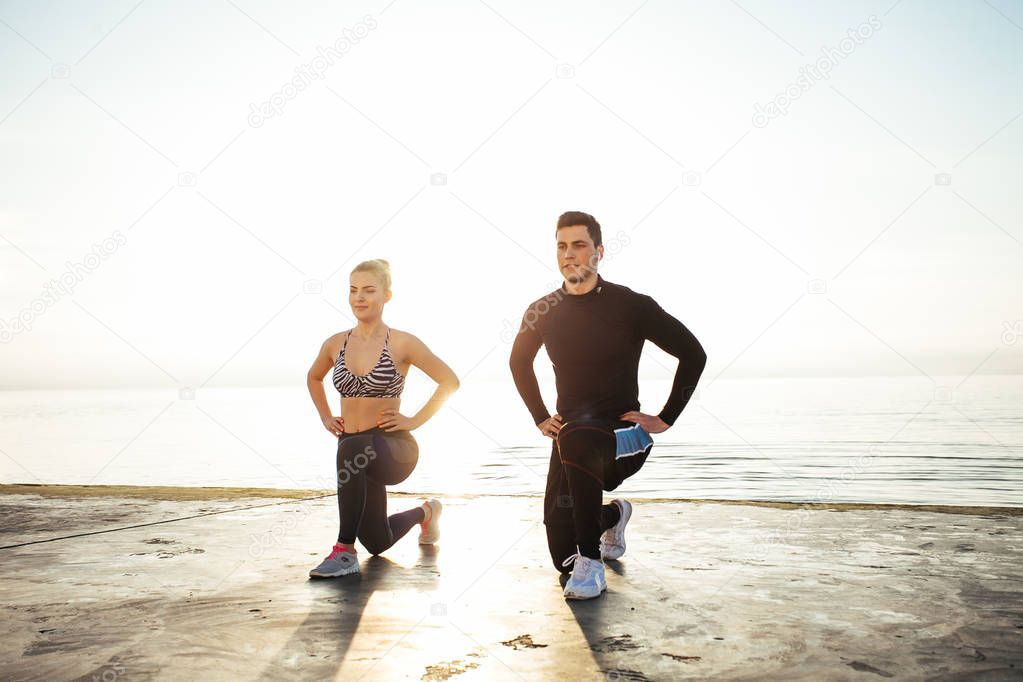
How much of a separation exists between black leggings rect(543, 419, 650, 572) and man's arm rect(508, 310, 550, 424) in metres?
0.35

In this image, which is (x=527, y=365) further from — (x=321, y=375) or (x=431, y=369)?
(x=321, y=375)

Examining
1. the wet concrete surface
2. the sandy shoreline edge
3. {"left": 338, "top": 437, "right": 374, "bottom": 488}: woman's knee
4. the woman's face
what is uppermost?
the woman's face

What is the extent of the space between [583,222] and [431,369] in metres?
1.33

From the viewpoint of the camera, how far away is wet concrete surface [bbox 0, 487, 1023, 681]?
2.71m

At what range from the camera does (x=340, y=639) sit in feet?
9.89

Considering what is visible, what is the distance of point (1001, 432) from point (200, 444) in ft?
87.0

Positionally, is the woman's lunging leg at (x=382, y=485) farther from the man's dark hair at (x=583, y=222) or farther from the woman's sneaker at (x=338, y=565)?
the man's dark hair at (x=583, y=222)

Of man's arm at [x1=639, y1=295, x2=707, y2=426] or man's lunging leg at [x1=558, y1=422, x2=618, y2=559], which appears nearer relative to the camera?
man's lunging leg at [x1=558, y1=422, x2=618, y2=559]

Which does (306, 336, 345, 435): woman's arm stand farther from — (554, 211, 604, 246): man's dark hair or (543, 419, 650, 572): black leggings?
(554, 211, 604, 246): man's dark hair

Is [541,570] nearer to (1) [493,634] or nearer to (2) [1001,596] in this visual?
(1) [493,634]

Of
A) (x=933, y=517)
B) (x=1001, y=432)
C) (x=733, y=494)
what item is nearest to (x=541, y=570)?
(x=933, y=517)

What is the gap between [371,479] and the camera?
15.4 feet

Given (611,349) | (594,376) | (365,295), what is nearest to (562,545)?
(594,376)

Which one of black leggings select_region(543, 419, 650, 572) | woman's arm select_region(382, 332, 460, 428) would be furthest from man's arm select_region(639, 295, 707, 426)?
woman's arm select_region(382, 332, 460, 428)
